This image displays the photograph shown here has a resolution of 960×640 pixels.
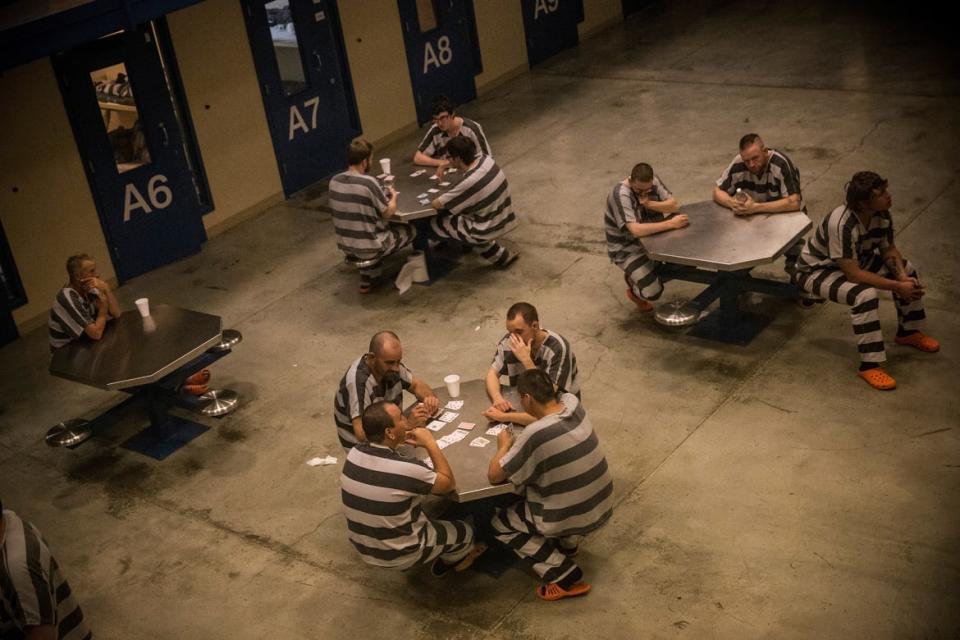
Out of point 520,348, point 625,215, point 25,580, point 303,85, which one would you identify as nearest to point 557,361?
point 520,348

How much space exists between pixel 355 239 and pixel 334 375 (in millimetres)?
1393

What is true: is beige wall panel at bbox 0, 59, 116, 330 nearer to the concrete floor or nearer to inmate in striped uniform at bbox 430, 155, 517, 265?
the concrete floor

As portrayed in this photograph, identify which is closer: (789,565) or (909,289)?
(789,565)

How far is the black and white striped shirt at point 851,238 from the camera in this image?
766 centimetres

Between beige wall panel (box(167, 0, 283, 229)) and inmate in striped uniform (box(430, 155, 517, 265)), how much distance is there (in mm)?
3128

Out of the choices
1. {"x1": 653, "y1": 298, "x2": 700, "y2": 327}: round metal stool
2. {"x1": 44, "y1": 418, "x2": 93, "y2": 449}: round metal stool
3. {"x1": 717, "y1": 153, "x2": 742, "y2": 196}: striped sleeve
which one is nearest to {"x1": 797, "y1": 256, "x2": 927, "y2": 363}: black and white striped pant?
{"x1": 653, "y1": 298, "x2": 700, "y2": 327}: round metal stool

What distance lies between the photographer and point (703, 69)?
47.9 ft

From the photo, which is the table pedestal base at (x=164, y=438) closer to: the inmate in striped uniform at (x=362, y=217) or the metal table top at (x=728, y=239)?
the inmate in striped uniform at (x=362, y=217)

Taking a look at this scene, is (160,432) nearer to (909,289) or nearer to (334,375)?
(334,375)

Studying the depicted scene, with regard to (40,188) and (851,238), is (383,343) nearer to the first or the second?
(851,238)

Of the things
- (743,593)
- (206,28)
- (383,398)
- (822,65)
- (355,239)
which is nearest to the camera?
(743,593)

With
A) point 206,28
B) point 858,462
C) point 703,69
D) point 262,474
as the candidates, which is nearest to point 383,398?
point 262,474

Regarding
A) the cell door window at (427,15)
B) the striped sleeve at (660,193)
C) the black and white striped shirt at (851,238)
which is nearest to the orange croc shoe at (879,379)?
the black and white striped shirt at (851,238)

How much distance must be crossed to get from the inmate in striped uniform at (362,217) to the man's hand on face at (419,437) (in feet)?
12.5
